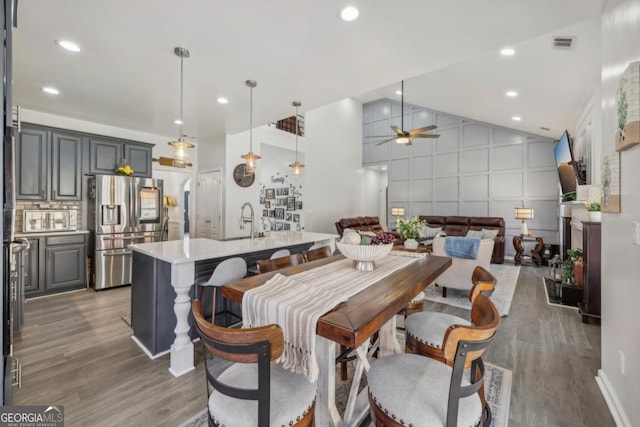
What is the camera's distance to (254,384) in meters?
1.17

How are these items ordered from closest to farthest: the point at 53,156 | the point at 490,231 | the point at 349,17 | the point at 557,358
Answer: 1. the point at 349,17
2. the point at 557,358
3. the point at 53,156
4. the point at 490,231

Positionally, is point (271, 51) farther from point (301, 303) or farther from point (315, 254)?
point (301, 303)

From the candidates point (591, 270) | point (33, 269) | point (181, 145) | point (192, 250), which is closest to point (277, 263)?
point (192, 250)

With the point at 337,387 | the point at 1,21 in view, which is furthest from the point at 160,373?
the point at 1,21

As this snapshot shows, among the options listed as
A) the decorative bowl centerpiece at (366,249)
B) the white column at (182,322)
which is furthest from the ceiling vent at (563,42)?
the white column at (182,322)

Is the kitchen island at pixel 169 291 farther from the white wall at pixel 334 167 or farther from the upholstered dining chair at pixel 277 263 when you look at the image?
the white wall at pixel 334 167

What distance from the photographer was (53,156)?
13.4 ft

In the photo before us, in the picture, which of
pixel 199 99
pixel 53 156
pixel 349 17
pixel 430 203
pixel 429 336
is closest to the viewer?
pixel 429 336

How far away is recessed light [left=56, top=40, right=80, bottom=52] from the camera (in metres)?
2.41

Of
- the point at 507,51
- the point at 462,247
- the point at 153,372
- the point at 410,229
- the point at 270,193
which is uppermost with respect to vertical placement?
the point at 507,51

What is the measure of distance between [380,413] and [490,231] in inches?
261

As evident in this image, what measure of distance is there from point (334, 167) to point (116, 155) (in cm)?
512

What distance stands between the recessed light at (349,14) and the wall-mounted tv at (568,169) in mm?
3925

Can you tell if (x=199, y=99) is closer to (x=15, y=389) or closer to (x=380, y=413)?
(x=15, y=389)
